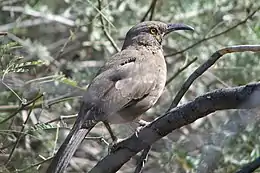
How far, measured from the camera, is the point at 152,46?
584 centimetres

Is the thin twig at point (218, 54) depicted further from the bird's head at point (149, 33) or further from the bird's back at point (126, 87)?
the bird's head at point (149, 33)

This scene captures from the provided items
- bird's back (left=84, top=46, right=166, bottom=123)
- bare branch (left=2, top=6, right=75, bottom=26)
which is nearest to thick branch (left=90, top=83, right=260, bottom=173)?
bird's back (left=84, top=46, right=166, bottom=123)

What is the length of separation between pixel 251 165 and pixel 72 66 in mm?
4376

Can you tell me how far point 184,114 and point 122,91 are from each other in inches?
62.4

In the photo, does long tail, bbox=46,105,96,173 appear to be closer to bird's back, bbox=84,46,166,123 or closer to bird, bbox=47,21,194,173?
bird, bbox=47,21,194,173

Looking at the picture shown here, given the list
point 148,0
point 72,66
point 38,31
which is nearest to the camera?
point 72,66

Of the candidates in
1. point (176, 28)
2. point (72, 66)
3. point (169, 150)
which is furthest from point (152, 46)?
point (72, 66)

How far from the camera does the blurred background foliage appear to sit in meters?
6.04

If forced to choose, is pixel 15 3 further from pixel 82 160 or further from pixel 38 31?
pixel 82 160

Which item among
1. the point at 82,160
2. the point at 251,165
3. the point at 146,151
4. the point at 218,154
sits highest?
the point at 82,160

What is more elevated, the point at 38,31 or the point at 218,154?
the point at 38,31

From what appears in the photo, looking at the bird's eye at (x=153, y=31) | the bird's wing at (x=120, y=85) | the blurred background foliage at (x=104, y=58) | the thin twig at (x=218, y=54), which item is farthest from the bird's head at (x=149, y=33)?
the thin twig at (x=218, y=54)

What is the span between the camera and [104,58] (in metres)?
7.94

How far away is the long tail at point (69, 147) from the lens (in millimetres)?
4152
